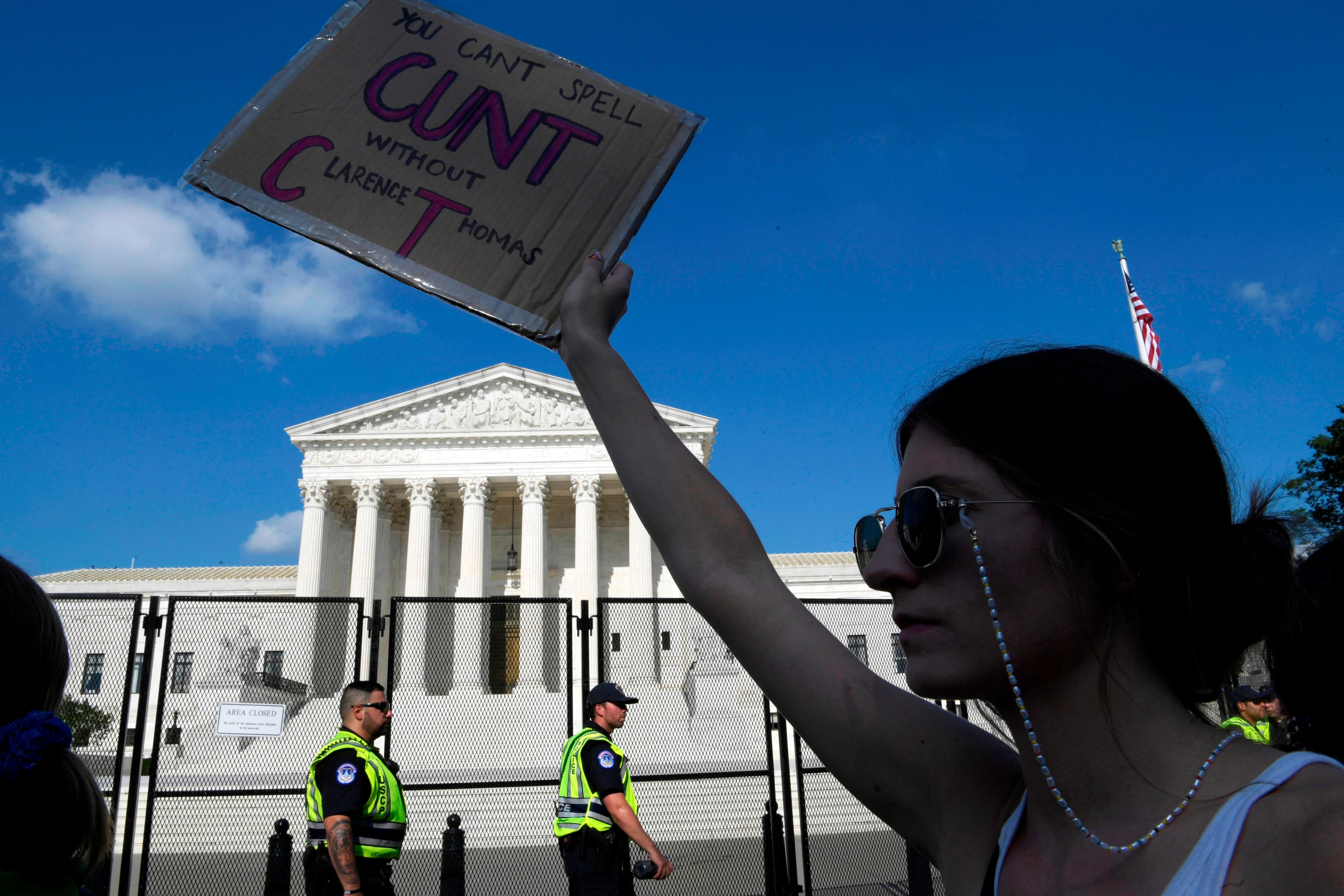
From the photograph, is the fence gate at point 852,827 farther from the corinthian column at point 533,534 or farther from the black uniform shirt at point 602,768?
the corinthian column at point 533,534

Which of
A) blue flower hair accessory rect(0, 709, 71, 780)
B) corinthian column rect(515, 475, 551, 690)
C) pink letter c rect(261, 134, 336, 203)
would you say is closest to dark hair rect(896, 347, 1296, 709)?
pink letter c rect(261, 134, 336, 203)

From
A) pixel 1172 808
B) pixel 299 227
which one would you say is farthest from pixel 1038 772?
pixel 299 227

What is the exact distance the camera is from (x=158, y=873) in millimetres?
10883

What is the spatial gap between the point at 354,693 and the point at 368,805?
0.99 m

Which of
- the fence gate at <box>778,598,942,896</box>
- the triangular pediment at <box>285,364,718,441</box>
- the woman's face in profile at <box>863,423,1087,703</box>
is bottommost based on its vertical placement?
the fence gate at <box>778,598,942,896</box>

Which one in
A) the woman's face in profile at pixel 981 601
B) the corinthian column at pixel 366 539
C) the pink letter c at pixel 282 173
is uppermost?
the corinthian column at pixel 366 539

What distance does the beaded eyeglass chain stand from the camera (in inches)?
44.7

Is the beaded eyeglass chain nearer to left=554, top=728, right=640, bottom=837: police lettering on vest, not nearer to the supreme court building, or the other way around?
left=554, top=728, right=640, bottom=837: police lettering on vest

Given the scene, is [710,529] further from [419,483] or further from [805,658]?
[419,483]

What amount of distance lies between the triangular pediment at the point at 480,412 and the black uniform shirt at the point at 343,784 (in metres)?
34.8

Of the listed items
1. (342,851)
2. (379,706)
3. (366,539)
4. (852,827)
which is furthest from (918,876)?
(366,539)

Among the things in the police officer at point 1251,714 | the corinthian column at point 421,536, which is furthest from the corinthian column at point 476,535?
the police officer at point 1251,714

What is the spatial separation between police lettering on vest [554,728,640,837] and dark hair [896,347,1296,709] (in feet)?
19.4

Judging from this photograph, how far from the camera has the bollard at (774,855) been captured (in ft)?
27.0
